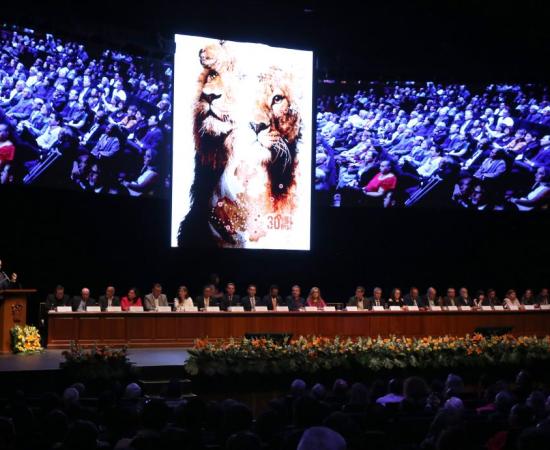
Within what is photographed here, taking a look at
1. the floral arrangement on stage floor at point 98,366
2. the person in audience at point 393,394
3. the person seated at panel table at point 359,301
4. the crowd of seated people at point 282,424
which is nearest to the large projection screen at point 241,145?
the person seated at panel table at point 359,301

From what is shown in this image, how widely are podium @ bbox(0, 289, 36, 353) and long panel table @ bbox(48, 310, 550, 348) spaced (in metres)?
0.93

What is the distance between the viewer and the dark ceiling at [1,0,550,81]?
1557 cm

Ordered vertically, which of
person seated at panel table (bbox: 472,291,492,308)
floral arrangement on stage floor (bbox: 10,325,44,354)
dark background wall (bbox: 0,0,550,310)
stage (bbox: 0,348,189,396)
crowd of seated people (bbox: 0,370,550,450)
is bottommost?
stage (bbox: 0,348,189,396)

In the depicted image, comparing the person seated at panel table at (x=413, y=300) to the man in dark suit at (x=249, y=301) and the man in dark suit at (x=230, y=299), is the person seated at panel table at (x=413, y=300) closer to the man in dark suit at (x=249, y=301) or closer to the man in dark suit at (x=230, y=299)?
the man in dark suit at (x=249, y=301)

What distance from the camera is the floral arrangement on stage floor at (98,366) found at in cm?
904

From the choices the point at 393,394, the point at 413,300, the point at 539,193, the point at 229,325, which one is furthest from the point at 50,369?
the point at 539,193

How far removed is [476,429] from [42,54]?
1161 centimetres

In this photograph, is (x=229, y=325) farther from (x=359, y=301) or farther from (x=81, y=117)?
(x=81, y=117)

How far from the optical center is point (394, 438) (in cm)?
543

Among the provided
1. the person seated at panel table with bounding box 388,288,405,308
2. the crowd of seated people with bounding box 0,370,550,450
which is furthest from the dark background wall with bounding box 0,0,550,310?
the crowd of seated people with bounding box 0,370,550,450

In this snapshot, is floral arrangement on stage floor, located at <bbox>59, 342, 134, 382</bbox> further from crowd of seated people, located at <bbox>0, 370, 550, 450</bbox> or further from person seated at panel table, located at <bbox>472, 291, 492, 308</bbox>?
person seated at panel table, located at <bbox>472, 291, 492, 308</bbox>

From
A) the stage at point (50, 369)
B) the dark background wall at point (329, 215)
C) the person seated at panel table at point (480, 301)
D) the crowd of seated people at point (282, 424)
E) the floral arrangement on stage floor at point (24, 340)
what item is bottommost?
the stage at point (50, 369)

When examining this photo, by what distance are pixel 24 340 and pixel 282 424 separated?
8.60m

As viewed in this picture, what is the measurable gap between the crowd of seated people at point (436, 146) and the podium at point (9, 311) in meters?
6.80
